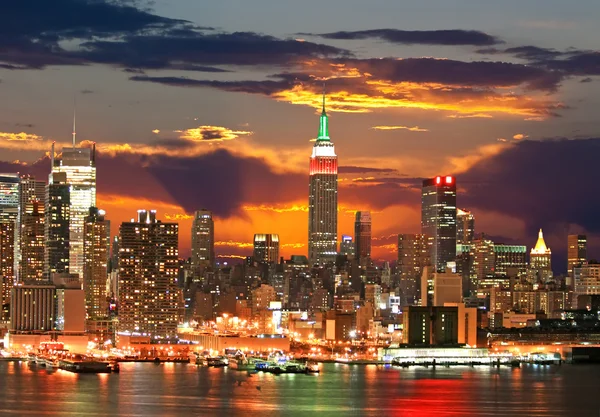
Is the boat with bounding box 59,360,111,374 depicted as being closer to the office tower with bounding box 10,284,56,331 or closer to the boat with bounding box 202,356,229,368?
the boat with bounding box 202,356,229,368

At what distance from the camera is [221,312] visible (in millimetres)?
189000

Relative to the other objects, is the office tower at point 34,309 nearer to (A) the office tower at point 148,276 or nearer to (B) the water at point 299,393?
(A) the office tower at point 148,276

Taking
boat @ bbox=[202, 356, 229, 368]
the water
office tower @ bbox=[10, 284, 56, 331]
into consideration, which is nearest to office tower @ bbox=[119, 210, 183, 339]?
office tower @ bbox=[10, 284, 56, 331]

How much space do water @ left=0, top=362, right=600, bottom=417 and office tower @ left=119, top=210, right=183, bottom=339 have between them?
3600 cm

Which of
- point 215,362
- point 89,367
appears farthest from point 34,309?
point 89,367

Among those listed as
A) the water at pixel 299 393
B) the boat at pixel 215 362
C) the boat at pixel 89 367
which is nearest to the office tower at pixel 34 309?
the boat at pixel 215 362

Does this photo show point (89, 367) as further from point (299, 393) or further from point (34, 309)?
point (34, 309)

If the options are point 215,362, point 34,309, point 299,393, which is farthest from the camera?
point 34,309

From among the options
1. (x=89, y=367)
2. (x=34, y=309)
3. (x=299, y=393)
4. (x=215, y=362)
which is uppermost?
(x=34, y=309)

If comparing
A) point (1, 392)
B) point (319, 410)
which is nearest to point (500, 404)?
point (319, 410)

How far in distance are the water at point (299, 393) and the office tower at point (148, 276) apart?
35998mm

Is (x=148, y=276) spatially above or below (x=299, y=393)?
above

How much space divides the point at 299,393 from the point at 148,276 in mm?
70679

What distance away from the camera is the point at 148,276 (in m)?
160
